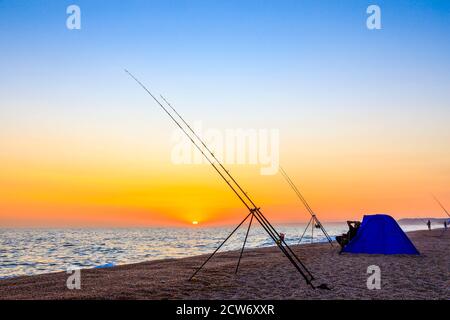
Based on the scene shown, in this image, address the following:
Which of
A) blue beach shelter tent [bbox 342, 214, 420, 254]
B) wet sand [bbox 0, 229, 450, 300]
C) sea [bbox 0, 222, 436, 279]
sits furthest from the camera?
Result: sea [bbox 0, 222, 436, 279]

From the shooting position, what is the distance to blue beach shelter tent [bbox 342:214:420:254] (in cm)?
1891

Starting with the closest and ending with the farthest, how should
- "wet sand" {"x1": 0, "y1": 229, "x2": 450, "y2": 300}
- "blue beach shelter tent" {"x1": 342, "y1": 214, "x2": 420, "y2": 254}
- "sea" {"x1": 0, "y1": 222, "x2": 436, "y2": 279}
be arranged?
"wet sand" {"x1": 0, "y1": 229, "x2": 450, "y2": 300} < "blue beach shelter tent" {"x1": 342, "y1": 214, "x2": 420, "y2": 254} < "sea" {"x1": 0, "y1": 222, "x2": 436, "y2": 279}

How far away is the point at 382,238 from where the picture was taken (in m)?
19.2

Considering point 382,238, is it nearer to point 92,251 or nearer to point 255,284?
point 255,284

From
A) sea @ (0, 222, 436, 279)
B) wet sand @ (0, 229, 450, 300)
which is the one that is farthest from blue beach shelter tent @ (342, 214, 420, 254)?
sea @ (0, 222, 436, 279)

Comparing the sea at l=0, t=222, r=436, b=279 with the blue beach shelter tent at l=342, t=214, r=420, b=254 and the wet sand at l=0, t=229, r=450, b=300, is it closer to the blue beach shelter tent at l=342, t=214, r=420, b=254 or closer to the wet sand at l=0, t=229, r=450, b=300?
the wet sand at l=0, t=229, r=450, b=300

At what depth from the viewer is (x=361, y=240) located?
19844 millimetres

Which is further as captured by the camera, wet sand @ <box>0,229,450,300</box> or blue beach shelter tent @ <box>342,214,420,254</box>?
blue beach shelter tent @ <box>342,214,420,254</box>
